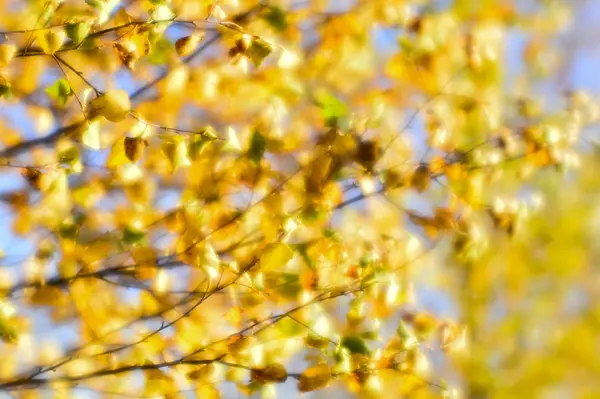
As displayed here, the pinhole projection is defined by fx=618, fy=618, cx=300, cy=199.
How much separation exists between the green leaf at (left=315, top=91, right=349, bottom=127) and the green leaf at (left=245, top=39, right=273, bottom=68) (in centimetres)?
14

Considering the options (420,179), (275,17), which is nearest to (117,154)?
(275,17)

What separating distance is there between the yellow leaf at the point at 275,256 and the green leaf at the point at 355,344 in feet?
0.71

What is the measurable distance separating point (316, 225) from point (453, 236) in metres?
0.44

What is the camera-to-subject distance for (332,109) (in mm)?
1264

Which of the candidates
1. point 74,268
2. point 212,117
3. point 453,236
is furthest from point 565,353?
point 74,268

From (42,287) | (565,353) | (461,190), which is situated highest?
(42,287)

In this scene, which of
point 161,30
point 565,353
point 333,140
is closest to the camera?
point 161,30

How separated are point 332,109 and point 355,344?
477 mm

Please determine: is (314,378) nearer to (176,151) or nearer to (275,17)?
(176,151)

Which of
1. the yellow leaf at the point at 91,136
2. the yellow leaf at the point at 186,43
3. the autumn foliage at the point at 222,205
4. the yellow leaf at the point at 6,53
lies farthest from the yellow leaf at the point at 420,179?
the yellow leaf at the point at 6,53

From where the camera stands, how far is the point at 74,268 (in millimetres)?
1365

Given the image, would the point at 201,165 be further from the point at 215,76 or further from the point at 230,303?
the point at 215,76

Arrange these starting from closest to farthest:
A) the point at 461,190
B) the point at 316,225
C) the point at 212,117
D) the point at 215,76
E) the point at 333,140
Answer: the point at 333,140
the point at 316,225
the point at 461,190
the point at 215,76
the point at 212,117

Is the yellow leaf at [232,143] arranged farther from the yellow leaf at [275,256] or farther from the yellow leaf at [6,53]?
the yellow leaf at [6,53]
